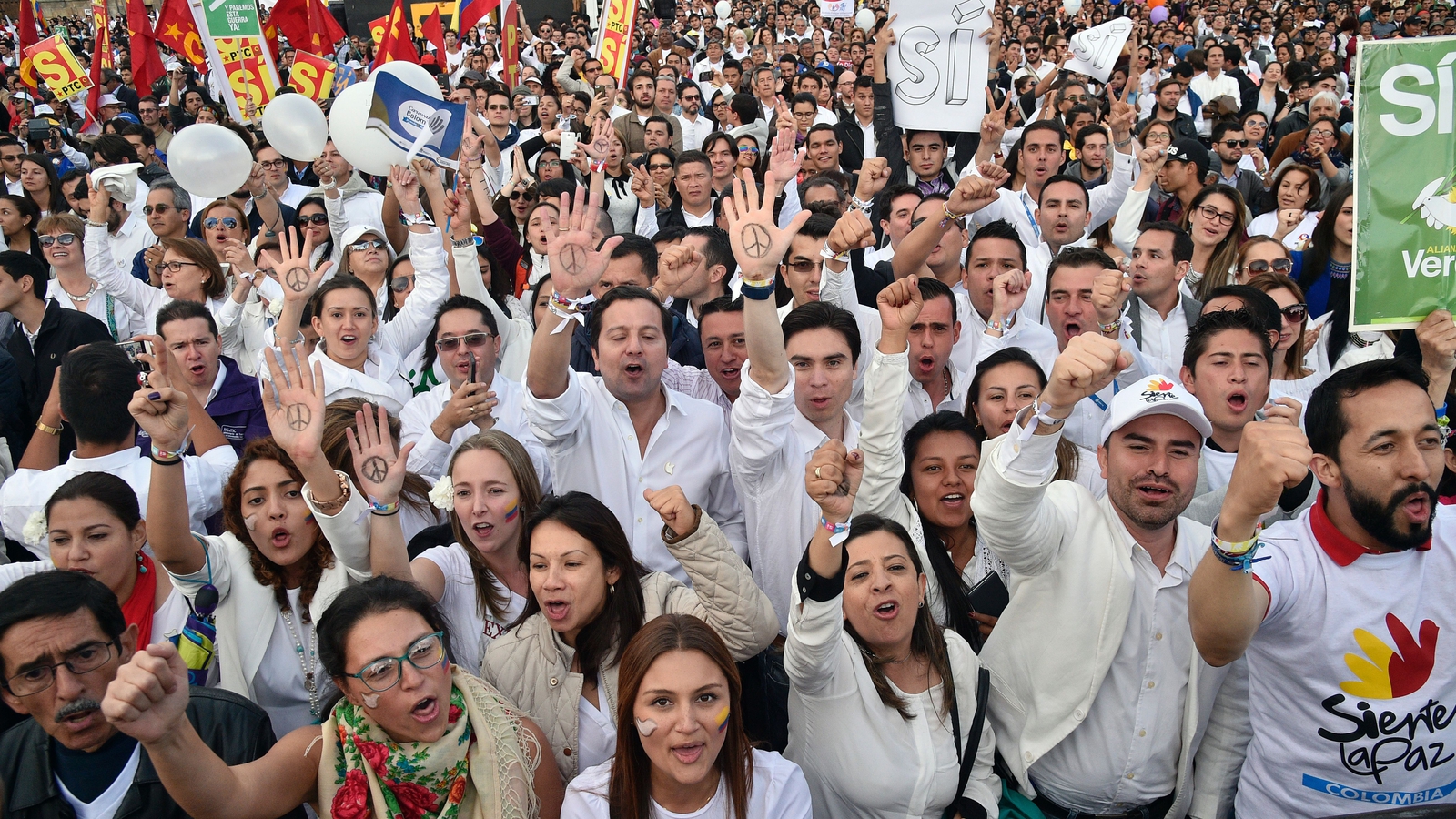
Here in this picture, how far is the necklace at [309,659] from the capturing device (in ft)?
10.1

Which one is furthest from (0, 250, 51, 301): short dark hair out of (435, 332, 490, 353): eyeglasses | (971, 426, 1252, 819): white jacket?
(971, 426, 1252, 819): white jacket

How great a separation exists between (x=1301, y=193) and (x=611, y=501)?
17.7 feet

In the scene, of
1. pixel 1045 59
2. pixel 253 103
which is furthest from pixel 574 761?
pixel 1045 59

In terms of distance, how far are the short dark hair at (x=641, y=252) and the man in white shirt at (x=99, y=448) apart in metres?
2.22

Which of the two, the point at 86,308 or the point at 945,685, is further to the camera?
the point at 86,308

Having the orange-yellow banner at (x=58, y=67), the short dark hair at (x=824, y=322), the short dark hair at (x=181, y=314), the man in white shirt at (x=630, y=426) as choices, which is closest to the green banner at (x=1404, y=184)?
the short dark hair at (x=824, y=322)

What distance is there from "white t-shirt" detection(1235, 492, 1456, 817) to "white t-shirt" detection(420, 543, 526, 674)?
2.26 metres

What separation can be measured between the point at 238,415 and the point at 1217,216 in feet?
17.4

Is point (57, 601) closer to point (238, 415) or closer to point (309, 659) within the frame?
point (309, 659)

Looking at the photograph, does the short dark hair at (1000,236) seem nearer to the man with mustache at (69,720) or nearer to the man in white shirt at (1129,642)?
the man in white shirt at (1129,642)

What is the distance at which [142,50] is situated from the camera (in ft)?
39.7

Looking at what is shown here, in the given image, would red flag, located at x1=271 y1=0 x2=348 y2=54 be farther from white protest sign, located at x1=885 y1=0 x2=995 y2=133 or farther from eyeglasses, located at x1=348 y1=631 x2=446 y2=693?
eyeglasses, located at x1=348 y1=631 x2=446 y2=693

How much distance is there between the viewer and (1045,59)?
13.8 metres

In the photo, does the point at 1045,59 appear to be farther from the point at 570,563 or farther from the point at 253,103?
the point at 570,563
